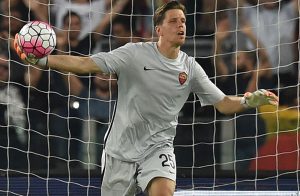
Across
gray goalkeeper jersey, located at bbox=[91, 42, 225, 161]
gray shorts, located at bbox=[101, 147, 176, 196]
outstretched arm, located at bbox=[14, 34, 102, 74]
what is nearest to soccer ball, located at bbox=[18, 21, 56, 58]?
outstretched arm, located at bbox=[14, 34, 102, 74]

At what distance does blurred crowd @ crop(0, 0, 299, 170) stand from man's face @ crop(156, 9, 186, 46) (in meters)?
2.04

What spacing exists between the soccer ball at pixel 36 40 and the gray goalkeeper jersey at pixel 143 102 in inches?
17.4

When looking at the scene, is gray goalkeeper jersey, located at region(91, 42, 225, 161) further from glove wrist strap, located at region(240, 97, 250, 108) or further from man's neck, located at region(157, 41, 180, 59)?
glove wrist strap, located at region(240, 97, 250, 108)

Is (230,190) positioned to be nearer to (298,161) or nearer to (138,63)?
(298,161)

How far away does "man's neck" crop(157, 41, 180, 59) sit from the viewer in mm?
6223

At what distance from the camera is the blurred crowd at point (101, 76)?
8.27 meters

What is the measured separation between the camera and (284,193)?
7812 mm

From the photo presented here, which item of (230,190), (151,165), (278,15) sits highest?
(278,15)

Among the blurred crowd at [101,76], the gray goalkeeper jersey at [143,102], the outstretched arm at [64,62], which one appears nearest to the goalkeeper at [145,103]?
the gray goalkeeper jersey at [143,102]

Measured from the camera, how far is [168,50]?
6.23 metres

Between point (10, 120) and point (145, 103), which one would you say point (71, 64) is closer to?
point (145, 103)

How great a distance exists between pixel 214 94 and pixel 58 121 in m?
2.31

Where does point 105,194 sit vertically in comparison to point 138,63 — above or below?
below

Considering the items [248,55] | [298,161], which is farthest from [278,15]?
[298,161]
